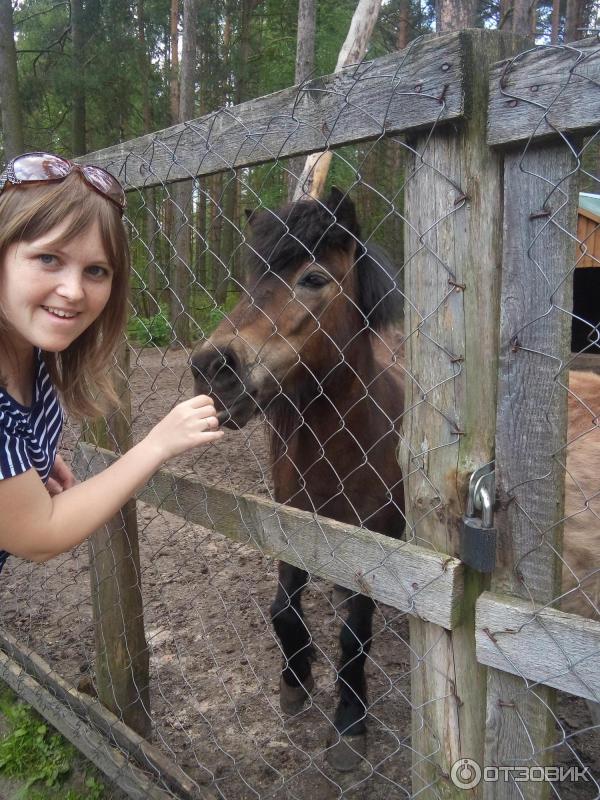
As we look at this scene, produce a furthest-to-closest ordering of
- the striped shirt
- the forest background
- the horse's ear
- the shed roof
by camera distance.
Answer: the forest background, the shed roof, the horse's ear, the striped shirt

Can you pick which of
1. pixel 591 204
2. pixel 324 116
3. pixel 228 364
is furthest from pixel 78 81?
pixel 324 116

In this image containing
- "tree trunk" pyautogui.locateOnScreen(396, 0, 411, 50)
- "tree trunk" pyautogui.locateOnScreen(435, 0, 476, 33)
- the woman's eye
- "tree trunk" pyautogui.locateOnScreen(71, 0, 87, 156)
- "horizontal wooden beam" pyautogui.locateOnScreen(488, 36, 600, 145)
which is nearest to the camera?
"horizontal wooden beam" pyautogui.locateOnScreen(488, 36, 600, 145)

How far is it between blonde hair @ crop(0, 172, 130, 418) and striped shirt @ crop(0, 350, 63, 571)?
0.35 ft

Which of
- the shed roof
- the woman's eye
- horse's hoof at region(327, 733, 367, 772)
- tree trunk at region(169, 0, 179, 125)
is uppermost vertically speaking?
tree trunk at region(169, 0, 179, 125)

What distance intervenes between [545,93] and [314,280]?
1.22 metres

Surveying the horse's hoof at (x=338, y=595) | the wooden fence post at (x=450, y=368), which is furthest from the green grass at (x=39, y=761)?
the wooden fence post at (x=450, y=368)

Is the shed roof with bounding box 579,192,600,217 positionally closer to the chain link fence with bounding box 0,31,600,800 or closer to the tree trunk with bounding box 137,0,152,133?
the chain link fence with bounding box 0,31,600,800

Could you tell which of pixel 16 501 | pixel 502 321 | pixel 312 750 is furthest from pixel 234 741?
pixel 502 321

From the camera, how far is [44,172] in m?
1.48

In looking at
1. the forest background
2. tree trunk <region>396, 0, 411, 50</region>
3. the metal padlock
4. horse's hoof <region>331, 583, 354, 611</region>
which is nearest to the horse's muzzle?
the metal padlock

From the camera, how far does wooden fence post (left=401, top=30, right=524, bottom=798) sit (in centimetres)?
117

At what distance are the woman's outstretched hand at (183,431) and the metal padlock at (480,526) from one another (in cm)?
64

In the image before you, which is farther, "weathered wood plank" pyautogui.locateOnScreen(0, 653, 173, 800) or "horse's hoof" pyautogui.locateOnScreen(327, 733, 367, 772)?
"horse's hoof" pyautogui.locateOnScreen(327, 733, 367, 772)

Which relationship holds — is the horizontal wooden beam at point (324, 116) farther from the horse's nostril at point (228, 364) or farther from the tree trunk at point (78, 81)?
the tree trunk at point (78, 81)
